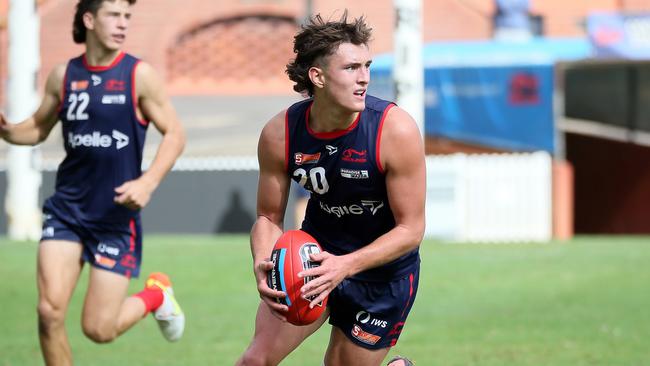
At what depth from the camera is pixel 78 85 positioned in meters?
7.73

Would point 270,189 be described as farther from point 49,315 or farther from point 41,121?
point 41,121

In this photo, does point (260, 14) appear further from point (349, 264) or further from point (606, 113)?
point (349, 264)

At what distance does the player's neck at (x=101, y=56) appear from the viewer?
7.81m

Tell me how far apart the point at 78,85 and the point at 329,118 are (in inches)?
97.6

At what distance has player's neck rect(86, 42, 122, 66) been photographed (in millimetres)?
7812

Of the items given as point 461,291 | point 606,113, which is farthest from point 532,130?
point 461,291

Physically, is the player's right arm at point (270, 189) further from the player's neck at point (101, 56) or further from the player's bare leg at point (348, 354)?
the player's neck at point (101, 56)

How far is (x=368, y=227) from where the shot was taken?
606 centimetres

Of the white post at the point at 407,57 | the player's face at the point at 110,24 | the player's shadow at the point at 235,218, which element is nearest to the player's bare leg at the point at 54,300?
the player's face at the point at 110,24

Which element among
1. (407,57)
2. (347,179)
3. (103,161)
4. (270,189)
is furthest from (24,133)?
(407,57)

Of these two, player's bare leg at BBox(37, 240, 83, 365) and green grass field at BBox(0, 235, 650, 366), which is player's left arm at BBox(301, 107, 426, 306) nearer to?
player's bare leg at BBox(37, 240, 83, 365)

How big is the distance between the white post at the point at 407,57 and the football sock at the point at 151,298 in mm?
8687

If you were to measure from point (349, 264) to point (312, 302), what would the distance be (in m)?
0.24

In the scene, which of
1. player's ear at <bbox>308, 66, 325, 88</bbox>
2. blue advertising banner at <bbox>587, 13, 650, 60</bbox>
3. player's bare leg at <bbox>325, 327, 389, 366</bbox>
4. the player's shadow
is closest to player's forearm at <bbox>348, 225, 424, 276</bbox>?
player's bare leg at <bbox>325, 327, 389, 366</bbox>
